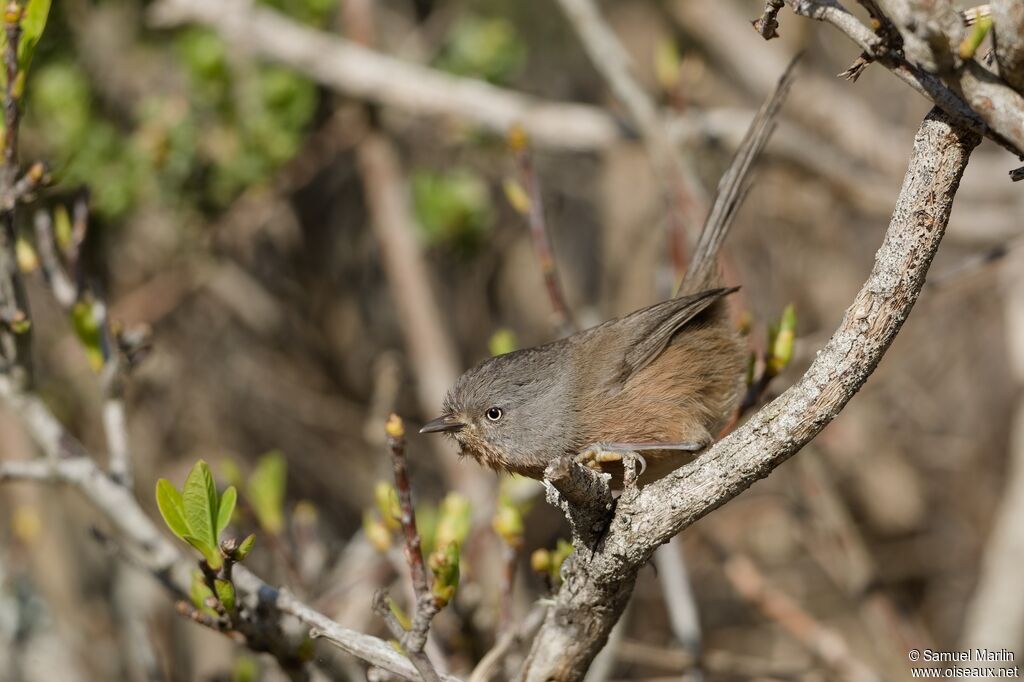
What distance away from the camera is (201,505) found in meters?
2.22

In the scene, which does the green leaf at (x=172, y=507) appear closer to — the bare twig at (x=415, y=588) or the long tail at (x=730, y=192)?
the bare twig at (x=415, y=588)

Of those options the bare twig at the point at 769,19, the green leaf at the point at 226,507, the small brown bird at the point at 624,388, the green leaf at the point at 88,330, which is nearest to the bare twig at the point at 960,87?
the bare twig at the point at 769,19

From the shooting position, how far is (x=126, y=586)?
5.10 metres

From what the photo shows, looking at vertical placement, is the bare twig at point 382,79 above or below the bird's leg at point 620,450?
above

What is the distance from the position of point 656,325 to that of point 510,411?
59 centimetres

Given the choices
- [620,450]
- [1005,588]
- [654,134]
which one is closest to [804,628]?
[1005,588]

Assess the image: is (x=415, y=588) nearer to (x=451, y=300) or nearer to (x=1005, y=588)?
(x=1005, y=588)

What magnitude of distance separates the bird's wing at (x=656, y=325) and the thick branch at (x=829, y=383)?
3.65 ft

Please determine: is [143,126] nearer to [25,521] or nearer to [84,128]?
[84,128]

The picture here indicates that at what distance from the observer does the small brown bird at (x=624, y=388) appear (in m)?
3.03

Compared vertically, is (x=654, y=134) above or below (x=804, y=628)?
above

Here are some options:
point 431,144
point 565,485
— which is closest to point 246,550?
point 565,485

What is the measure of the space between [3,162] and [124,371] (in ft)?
2.34

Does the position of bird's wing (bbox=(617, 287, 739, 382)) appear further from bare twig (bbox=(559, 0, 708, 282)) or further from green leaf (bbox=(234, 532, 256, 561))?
green leaf (bbox=(234, 532, 256, 561))
